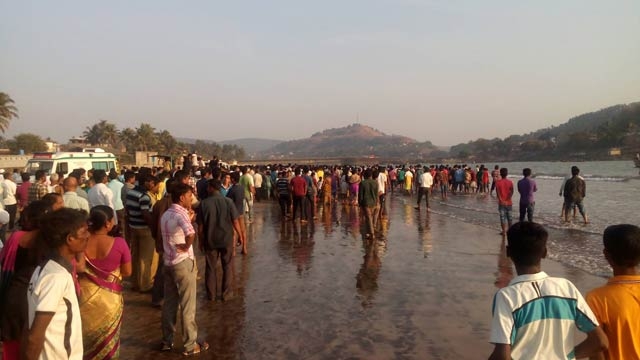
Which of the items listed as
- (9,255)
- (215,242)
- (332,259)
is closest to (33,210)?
(9,255)

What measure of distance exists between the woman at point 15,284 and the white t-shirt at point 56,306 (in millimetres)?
322

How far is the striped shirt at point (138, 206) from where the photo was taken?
7.26 m

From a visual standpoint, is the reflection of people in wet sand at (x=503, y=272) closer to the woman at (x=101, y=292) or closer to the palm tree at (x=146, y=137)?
the woman at (x=101, y=292)

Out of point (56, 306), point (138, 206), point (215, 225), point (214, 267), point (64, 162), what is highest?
point (64, 162)

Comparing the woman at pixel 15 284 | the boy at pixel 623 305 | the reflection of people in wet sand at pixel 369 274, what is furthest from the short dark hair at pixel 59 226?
the reflection of people in wet sand at pixel 369 274

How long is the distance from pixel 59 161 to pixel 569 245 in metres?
19.3

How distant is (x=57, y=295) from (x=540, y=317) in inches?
113

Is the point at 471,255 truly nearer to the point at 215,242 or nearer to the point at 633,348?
the point at 215,242

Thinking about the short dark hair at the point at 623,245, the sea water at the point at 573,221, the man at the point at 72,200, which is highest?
the short dark hair at the point at 623,245

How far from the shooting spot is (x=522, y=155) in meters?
165

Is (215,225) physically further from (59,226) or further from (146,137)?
(146,137)

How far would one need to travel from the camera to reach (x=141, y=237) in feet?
24.2

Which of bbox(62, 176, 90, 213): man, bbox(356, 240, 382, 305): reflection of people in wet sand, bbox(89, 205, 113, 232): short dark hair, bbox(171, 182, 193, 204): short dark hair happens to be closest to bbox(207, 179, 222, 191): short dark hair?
bbox(171, 182, 193, 204): short dark hair

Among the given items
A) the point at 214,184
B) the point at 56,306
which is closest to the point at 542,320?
the point at 56,306
